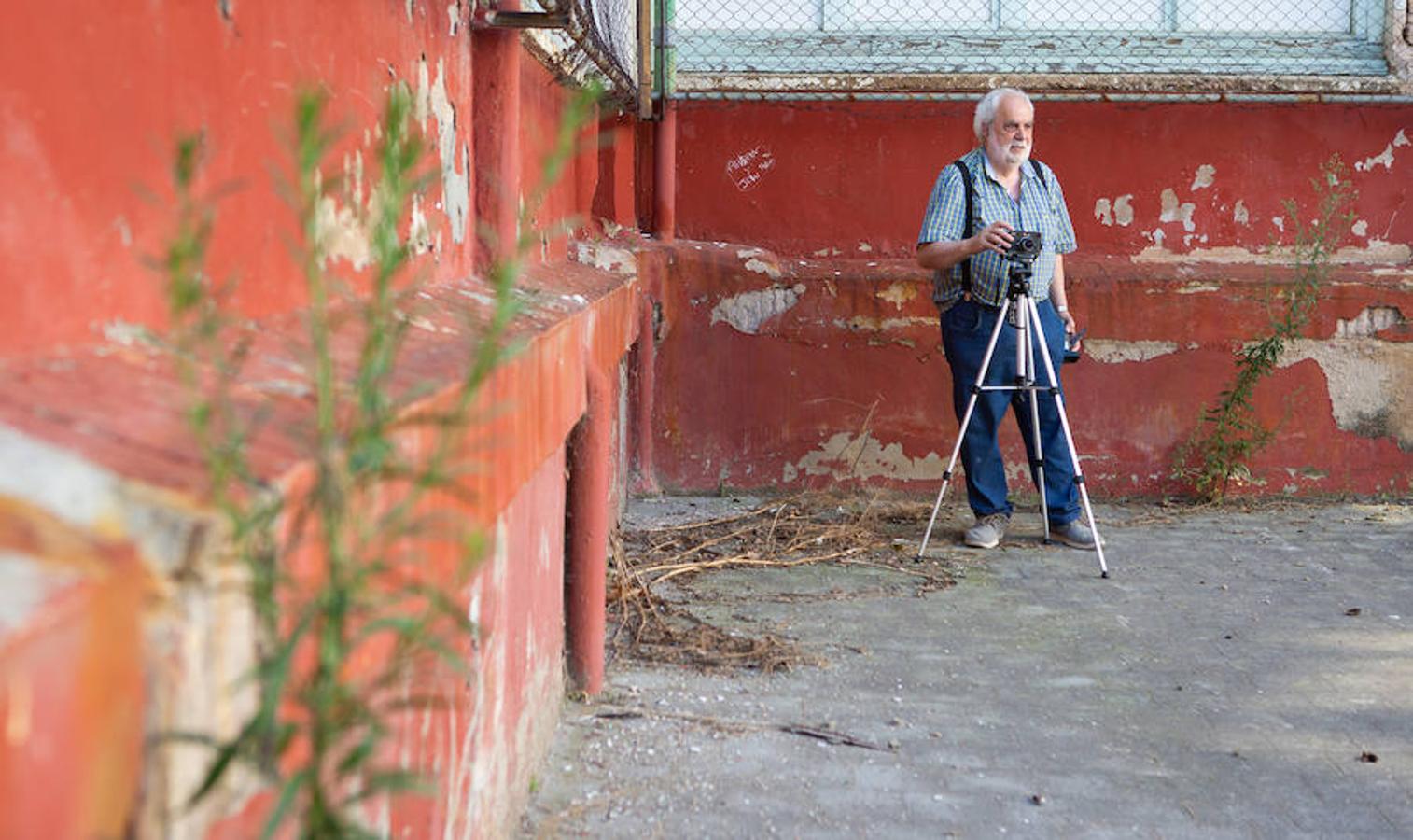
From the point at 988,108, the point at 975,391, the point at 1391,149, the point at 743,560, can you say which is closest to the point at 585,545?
the point at 743,560

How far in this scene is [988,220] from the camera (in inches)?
241

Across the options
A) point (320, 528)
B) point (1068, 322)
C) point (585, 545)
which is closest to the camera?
point (320, 528)

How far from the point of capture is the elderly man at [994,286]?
6.11 m

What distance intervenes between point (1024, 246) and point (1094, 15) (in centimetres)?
244

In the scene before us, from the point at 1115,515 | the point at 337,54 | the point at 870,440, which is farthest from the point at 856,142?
the point at 337,54

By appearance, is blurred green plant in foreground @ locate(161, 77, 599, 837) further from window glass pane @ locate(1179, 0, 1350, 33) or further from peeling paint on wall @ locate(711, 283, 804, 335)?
window glass pane @ locate(1179, 0, 1350, 33)

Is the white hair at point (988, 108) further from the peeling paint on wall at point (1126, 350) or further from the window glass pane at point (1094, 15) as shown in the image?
the window glass pane at point (1094, 15)

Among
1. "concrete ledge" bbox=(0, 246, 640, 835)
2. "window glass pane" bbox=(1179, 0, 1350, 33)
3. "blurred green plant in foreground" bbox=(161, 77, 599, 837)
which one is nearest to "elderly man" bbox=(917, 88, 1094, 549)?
"window glass pane" bbox=(1179, 0, 1350, 33)

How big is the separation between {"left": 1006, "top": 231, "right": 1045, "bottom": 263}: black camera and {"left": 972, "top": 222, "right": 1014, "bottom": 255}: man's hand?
0.02 m

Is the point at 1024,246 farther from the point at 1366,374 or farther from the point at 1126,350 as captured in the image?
the point at 1366,374

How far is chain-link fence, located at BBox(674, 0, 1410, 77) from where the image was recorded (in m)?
7.58

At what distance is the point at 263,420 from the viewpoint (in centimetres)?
127

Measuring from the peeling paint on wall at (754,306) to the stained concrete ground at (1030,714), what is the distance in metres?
1.72

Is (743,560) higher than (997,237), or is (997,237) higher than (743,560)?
(997,237)
